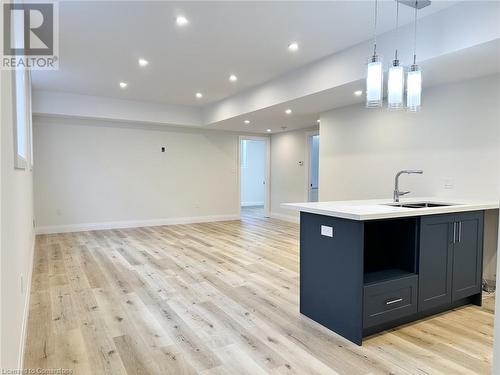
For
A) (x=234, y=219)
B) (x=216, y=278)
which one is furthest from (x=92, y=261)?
(x=234, y=219)

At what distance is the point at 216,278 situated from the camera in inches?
148

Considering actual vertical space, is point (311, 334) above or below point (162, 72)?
below

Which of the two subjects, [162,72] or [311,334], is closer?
[311,334]

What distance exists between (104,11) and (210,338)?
3.01m

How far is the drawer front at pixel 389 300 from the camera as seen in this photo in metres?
2.33

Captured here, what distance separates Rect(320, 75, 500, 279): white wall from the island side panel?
216 centimetres

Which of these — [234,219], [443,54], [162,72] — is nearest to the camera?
[443,54]

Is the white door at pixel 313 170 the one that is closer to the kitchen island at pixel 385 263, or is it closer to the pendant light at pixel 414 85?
the kitchen island at pixel 385 263

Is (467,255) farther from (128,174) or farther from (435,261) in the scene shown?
(128,174)

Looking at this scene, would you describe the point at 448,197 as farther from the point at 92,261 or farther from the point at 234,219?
the point at 234,219

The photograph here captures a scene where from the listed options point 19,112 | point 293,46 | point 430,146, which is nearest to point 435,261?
point 430,146

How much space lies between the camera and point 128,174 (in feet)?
23.6

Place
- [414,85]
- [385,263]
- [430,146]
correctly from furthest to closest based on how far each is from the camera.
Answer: [430,146], [385,263], [414,85]

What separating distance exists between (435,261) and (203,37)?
3163mm
